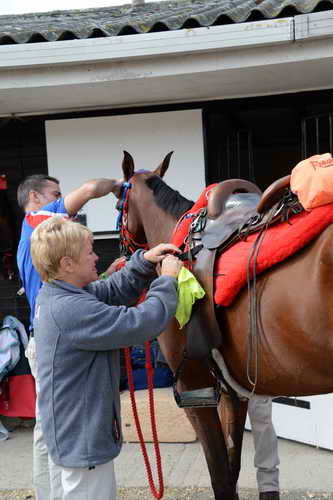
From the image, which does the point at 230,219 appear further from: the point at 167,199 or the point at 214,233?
the point at 167,199

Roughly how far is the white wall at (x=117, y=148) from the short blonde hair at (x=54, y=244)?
246 cm

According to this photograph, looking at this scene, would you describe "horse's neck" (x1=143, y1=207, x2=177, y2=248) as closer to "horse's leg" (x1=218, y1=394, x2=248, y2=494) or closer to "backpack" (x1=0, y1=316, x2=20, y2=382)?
"horse's leg" (x1=218, y1=394, x2=248, y2=494)

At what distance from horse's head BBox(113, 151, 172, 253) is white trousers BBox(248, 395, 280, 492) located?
111 cm

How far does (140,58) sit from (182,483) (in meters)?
2.81

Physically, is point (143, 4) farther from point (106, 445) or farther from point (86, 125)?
point (106, 445)

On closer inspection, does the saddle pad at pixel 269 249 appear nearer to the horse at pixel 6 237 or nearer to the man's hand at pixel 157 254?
the man's hand at pixel 157 254

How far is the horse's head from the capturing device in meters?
2.78

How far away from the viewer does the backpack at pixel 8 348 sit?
162 inches

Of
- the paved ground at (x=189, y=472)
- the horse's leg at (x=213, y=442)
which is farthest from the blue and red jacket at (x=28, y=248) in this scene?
the paved ground at (x=189, y=472)

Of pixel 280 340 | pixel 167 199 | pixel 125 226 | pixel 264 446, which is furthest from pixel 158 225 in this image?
pixel 264 446

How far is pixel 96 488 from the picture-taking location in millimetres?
1733

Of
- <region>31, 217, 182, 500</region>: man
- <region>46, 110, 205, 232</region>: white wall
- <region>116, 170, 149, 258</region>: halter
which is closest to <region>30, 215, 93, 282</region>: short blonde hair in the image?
<region>31, 217, 182, 500</region>: man

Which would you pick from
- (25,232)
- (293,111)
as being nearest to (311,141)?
(293,111)

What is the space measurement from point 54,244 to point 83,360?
41 cm
